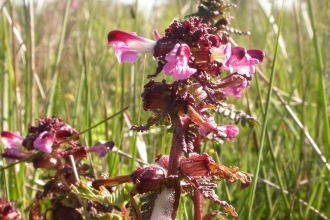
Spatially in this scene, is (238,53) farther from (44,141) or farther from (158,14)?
(158,14)

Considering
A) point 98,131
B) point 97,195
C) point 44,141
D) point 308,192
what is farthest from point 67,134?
point 98,131

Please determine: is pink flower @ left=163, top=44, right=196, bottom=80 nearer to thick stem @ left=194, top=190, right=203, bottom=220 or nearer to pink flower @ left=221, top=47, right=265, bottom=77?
pink flower @ left=221, top=47, right=265, bottom=77

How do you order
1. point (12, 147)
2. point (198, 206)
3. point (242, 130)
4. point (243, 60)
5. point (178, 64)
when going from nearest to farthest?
point (178, 64)
point (243, 60)
point (198, 206)
point (12, 147)
point (242, 130)

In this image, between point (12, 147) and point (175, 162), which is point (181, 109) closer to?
point (175, 162)

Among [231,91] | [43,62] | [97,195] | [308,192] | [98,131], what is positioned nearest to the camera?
[97,195]

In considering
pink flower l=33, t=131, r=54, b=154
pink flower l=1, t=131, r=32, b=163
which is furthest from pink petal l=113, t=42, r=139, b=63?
pink flower l=1, t=131, r=32, b=163

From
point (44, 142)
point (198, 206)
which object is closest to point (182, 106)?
point (198, 206)

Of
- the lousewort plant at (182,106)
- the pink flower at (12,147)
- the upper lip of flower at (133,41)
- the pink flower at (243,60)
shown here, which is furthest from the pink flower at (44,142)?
the pink flower at (243,60)
